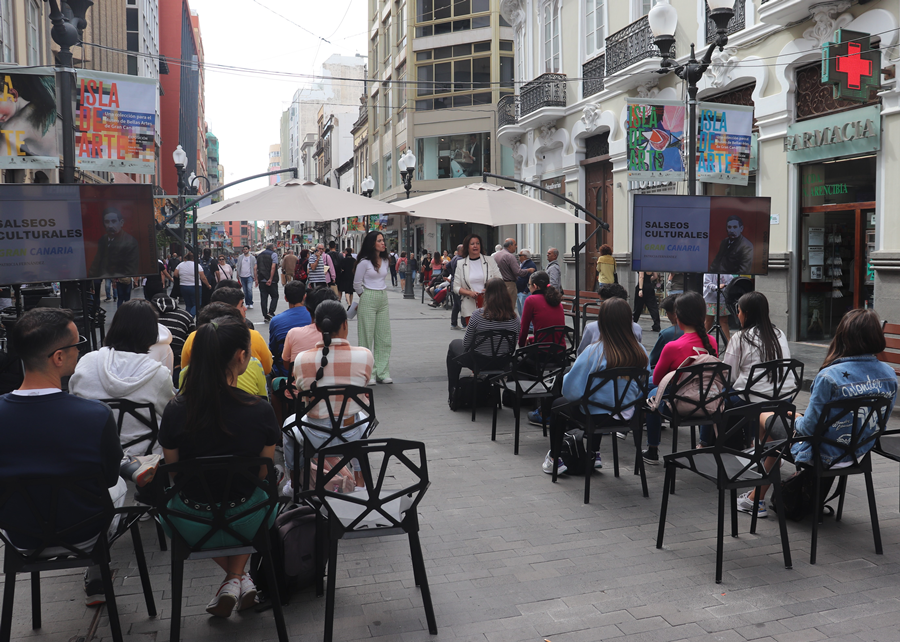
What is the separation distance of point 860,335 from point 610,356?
1607 millimetres

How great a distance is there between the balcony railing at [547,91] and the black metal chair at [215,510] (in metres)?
19.7

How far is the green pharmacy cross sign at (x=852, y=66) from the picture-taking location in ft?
34.5

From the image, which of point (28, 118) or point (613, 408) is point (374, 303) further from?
point (613, 408)

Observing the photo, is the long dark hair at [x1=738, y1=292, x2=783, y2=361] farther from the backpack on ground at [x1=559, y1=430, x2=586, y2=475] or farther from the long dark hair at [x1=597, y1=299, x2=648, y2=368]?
the backpack on ground at [x1=559, y1=430, x2=586, y2=475]

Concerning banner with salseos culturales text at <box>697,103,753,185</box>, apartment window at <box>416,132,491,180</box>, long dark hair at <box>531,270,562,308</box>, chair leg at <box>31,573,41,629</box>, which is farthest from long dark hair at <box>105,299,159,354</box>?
apartment window at <box>416,132,491,180</box>

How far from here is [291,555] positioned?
3811mm

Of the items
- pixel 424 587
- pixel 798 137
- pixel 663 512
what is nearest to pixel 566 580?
pixel 663 512

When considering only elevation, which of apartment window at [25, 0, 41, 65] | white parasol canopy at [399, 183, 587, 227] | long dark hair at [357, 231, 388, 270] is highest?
apartment window at [25, 0, 41, 65]

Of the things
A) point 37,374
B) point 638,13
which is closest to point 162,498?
point 37,374

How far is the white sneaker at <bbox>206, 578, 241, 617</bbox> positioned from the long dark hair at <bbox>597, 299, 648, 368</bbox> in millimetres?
2979

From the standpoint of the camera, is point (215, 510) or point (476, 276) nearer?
point (215, 510)

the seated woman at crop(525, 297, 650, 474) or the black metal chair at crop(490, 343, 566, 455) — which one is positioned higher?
the seated woman at crop(525, 297, 650, 474)

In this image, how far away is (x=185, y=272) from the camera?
15844mm

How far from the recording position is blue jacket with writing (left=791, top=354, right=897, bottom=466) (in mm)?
4402
